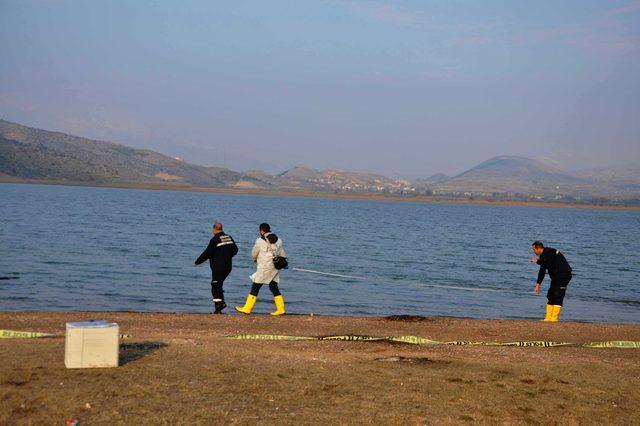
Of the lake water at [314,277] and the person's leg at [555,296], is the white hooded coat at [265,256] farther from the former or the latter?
the person's leg at [555,296]

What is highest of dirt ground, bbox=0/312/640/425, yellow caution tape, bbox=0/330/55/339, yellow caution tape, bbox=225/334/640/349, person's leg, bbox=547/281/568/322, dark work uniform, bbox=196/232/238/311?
dark work uniform, bbox=196/232/238/311

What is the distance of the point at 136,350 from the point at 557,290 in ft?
32.4

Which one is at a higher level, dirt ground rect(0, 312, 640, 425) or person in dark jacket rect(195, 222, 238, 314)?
person in dark jacket rect(195, 222, 238, 314)

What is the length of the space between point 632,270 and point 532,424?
126 feet

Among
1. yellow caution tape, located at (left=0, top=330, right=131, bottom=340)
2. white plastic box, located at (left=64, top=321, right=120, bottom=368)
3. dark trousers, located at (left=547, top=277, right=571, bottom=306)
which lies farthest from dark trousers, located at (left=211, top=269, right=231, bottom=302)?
white plastic box, located at (left=64, top=321, right=120, bottom=368)

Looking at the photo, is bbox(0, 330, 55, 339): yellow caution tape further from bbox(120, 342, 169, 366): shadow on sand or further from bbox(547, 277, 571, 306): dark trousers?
Answer: bbox(547, 277, 571, 306): dark trousers

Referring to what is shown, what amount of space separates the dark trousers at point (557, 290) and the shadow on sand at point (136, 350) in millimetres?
9072

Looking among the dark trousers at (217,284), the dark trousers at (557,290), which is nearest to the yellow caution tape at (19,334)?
the dark trousers at (217,284)

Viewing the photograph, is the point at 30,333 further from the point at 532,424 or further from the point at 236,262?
the point at 236,262

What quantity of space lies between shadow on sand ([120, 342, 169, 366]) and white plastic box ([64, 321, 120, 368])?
0.37 metres

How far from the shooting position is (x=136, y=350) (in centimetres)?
1094

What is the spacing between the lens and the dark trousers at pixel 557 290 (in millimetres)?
17156

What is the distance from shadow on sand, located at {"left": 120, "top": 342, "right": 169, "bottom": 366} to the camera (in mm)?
10281

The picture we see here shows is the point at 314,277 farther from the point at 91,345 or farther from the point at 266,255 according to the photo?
the point at 91,345
